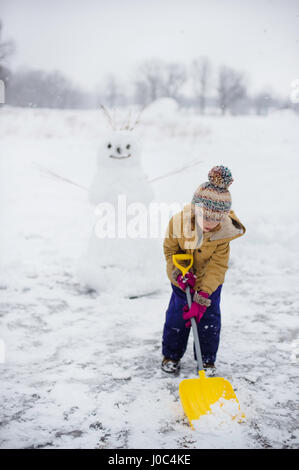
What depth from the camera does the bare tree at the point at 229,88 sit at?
24.3 feet

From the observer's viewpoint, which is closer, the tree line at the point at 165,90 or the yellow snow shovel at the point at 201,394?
the yellow snow shovel at the point at 201,394

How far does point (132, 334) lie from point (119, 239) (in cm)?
99

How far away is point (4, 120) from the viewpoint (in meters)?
9.77

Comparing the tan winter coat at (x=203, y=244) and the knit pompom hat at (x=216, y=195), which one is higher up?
the knit pompom hat at (x=216, y=195)

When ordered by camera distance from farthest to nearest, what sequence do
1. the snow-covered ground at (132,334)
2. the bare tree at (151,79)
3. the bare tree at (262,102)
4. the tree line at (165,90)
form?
the bare tree at (151,79) < the bare tree at (262,102) < the tree line at (165,90) < the snow-covered ground at (132,334)

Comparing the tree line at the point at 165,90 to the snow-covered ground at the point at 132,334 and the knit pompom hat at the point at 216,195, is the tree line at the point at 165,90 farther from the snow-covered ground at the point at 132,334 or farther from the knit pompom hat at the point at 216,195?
the knit pompom hat at the point at 216,195

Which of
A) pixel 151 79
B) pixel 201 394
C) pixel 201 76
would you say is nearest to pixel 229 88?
pixel 201 76

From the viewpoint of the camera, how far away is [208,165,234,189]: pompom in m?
1.97

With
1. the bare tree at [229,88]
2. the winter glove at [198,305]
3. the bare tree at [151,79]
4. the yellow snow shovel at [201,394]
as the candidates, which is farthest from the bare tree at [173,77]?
the yellow snow shovel at [201,394]

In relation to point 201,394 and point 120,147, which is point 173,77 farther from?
point 201,394

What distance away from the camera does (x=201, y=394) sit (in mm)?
1854

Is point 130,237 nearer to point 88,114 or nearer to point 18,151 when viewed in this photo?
point 18,151

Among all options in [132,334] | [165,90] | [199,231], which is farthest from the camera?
[165,90]
